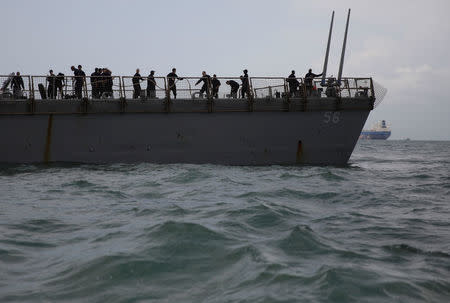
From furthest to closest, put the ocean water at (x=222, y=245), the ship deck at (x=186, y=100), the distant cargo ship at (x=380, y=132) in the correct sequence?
the distant cargo ship at (x=380, y=132), the ship deck at (x=186, y=100), the ocean water at (x=222, y=245)

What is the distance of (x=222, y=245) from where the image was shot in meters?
6.64

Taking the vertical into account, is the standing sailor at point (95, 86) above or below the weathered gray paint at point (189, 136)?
above

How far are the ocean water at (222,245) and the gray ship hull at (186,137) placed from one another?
23.8ft

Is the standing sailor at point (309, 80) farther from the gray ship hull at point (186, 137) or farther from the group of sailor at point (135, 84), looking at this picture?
the gray ship hull at point (186, 137)

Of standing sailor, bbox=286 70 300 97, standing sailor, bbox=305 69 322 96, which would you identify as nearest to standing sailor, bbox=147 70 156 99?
standing sailor, bbox=286 70 300 97

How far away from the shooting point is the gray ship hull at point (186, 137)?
19438mm

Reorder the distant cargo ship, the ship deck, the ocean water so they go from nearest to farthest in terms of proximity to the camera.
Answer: the ocean water → the ship deck → the distant cargo ship

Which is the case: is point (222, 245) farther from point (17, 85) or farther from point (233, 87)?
point (17, 85)

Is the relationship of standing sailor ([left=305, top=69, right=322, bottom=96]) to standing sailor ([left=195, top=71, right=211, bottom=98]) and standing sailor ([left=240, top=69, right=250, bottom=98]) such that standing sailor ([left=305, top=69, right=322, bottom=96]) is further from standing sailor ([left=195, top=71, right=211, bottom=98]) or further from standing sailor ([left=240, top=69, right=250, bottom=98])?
standing sailor ([left=195, top=71, right=211, bottom=98])

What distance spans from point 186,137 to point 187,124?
0.56m

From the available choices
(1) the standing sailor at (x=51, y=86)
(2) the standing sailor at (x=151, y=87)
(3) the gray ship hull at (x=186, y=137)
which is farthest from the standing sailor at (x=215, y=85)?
(1) the standing sailor at (x=51, y=86)

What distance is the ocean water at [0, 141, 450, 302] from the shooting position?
5.06 meters

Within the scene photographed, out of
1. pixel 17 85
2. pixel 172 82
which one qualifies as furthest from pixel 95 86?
pixel 172 82

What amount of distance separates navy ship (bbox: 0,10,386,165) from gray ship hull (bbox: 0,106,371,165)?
40 mm
